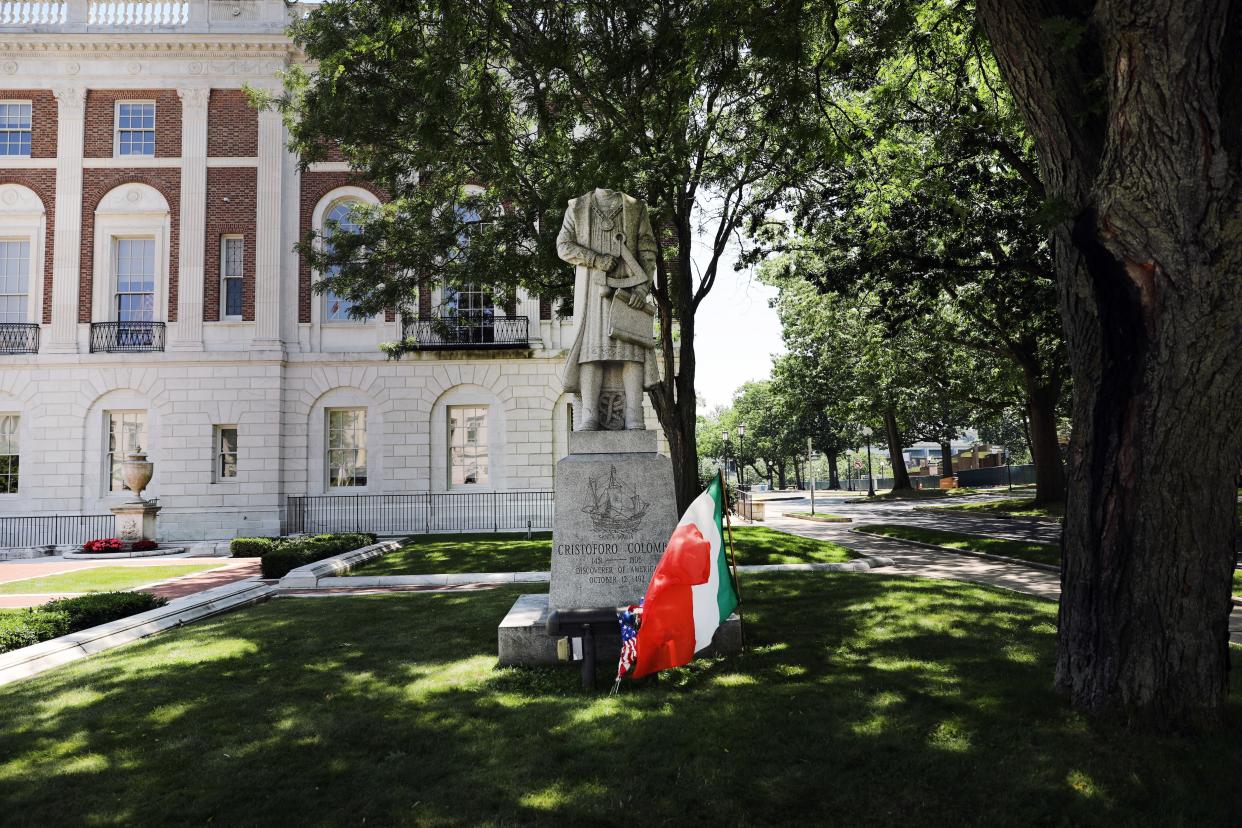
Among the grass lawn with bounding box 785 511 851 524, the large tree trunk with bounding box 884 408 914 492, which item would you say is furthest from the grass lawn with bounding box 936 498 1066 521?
the large tree trunk with bounding box 884 408 914 492

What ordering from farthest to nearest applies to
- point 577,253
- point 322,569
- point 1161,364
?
point 322,569
point 577,253
point 1161,364

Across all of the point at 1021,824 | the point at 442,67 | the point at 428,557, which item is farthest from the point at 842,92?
the point at 1021,824

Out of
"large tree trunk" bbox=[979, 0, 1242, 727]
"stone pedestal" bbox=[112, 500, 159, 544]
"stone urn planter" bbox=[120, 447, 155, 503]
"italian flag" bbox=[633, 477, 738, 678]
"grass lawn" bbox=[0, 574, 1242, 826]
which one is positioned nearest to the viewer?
"grass lawn" bbox=[0, 574, 1242, 826]

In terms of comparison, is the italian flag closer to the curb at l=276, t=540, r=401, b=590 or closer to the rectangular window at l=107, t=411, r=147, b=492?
the curb at l=276, t=540, r=401, b=590

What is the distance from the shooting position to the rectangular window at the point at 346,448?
24781 mm

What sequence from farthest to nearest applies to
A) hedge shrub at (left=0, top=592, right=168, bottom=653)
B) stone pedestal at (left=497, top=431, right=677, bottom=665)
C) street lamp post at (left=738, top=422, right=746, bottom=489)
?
street lamp post at (left=738, top=422, right=746, bottom=489) → hedge shrub at (left=0, top=592, right=168, bottom=653) → stone pedestal at (left=497, top=431, right=677, bottom=665)

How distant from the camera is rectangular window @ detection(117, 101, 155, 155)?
24.6m

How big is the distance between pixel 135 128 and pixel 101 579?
56.5 ft

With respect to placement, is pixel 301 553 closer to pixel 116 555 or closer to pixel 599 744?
pixel 116 555

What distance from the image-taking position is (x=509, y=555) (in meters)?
15.3

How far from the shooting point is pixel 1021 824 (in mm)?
3580

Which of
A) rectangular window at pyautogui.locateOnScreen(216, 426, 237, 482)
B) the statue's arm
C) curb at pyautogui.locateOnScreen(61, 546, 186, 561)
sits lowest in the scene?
curb at pyautogui.locateOnScreen(61, 546, 186, 561)

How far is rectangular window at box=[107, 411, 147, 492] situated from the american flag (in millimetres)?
23886

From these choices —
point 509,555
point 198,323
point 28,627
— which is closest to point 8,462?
point 198,323
